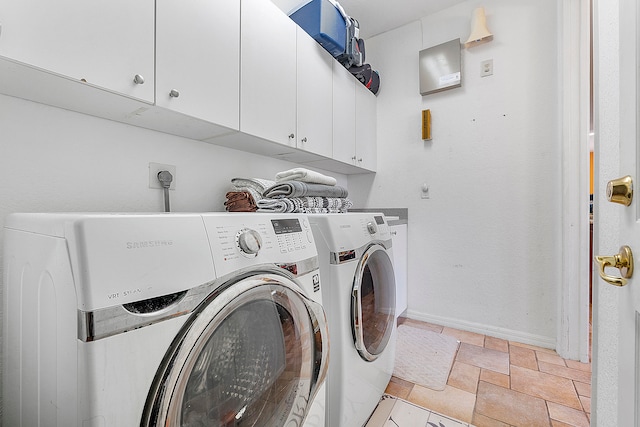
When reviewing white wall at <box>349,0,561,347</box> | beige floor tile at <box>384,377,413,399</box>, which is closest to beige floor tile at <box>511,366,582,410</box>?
white wall at <box>349,0,561,347</box>

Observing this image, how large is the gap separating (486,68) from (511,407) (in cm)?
219

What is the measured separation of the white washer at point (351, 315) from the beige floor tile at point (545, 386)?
82 centimetres

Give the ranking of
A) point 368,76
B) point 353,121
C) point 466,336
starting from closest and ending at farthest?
1. point 466,336
2. point 353,121
3. point 368,76

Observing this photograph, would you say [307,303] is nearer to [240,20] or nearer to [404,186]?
[240,20]

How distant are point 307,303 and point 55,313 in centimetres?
55

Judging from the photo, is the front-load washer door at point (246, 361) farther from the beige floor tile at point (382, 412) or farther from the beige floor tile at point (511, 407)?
the beige floor tile at point (511, 407)

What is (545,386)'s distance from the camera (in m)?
1.47

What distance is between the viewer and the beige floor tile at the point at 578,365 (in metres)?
1.63

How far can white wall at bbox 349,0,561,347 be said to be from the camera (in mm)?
1894

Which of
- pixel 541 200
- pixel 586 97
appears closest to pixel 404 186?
pixel 541 200

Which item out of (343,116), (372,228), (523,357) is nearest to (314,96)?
(343,116)

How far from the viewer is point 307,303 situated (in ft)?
2.65

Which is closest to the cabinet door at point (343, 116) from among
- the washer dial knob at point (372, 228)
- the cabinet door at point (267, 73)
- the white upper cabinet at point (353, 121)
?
the white upper cabinet at point (353, 121)

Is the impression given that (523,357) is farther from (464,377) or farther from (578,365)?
(464,377)
